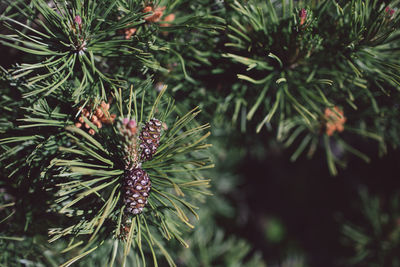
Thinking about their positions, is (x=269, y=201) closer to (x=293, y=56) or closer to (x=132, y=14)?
(x=293, y=56)

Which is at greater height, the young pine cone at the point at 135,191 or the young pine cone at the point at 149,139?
the young pine cone at the point at 149,139

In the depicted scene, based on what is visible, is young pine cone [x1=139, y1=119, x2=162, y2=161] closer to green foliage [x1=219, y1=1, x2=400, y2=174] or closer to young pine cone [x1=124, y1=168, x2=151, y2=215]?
young pine cone [x1=124, y1=168, x2=151, y2=215]

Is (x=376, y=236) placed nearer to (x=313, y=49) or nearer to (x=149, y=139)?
(x=313, y=49)

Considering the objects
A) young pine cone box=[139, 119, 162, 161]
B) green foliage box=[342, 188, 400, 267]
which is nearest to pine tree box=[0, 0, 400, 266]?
young pine cone box=[139, 119, 162, 161]

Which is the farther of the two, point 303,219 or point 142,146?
point 303,219

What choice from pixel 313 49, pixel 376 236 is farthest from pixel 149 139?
pixel 376 236

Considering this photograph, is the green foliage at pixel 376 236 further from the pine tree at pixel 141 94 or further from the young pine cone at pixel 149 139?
the young pine cone at pixel 149 139

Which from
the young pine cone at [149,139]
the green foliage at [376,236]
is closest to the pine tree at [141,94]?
the young pine cone at [149,139]

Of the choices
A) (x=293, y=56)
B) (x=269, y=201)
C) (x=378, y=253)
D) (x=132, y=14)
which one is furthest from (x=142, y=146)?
(x=269, y=201)
